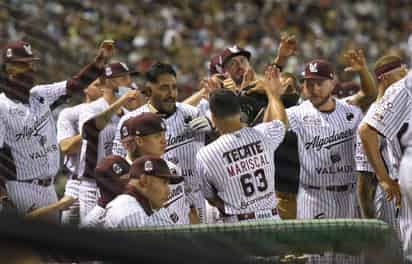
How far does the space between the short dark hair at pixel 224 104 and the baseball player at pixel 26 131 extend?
169 centimetres

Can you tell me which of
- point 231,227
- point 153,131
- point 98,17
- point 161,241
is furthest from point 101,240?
point 98,17

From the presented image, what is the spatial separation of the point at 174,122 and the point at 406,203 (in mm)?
2036

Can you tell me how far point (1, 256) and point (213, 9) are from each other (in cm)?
1763

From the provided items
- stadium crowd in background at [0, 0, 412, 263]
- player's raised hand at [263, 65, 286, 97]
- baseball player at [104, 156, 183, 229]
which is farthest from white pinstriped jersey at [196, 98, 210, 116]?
baseball player at [104, 156, 183, 229]

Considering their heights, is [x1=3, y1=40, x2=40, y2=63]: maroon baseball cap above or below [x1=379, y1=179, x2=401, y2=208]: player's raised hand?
above

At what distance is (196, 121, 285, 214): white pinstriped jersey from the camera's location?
577 centimetres

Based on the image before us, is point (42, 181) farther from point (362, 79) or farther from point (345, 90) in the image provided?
point (345, 90)

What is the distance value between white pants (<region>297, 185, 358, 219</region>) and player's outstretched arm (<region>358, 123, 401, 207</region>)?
44.6 inches

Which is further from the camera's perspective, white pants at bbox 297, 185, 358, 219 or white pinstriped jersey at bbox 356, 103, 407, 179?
white pants at bbox 297, 185, 358, 219

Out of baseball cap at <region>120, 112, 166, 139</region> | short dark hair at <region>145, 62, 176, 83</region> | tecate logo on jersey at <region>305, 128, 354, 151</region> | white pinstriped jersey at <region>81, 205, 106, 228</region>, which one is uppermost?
short dark hair at <region>145, 62, 176, 83</region>

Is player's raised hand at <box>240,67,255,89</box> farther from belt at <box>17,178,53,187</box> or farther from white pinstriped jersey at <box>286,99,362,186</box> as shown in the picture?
belt at <box>17,178,53,187</box>

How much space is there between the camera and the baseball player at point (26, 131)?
6977mm

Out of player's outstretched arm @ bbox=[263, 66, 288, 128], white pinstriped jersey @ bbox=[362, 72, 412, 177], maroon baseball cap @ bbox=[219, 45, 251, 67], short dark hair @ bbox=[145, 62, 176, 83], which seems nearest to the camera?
white pinstriped jersey @ bbox=[362, 72, 412, 177]

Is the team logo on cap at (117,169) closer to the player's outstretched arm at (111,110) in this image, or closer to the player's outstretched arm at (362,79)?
the player's outstretched arm at (111,110)
